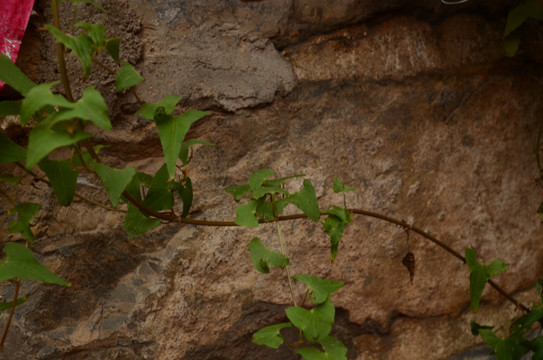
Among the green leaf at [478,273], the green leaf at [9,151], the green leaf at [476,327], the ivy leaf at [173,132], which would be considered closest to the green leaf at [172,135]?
the ivy leaf at [173,132]

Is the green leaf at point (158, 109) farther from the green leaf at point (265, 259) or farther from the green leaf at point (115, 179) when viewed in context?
the green leaf at point (265, 259)

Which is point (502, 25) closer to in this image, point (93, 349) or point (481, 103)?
point (481, 103)

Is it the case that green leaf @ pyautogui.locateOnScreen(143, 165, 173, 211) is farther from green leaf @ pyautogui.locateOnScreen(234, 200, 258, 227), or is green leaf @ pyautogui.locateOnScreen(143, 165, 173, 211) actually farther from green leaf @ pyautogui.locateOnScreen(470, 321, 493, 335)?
green leaf @ pyautogui.locateOnScreen(470, 321, 493, 335)

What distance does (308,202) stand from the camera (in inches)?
37.7

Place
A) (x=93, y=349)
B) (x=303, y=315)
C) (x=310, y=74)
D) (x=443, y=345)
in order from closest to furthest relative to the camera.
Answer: (x=303, y=315) → (x=93, y=349) → (x=310, y=74) → (x=443, y=345)

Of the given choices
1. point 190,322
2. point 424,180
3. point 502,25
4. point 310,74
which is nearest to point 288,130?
point 310,74

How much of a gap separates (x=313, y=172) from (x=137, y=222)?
15.7 inches

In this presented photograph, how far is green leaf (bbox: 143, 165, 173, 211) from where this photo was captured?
3.14 feet

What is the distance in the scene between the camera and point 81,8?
1107mm

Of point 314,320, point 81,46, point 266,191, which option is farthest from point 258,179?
point 81,46

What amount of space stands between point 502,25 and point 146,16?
0.83 meters

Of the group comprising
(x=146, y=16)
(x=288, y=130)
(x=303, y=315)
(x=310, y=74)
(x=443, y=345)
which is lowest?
(x=443, y=345)

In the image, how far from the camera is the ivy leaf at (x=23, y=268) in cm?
81

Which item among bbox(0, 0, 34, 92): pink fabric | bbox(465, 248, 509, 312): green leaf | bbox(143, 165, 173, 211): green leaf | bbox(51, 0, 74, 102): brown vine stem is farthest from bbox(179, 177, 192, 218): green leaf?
bbox(465, 248, 509, 312): green leaf
